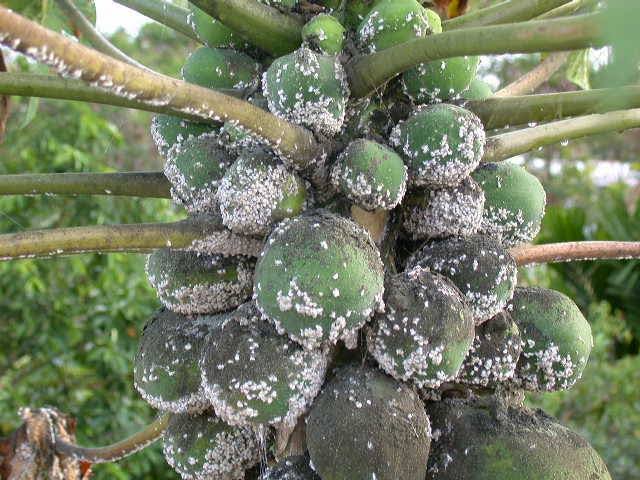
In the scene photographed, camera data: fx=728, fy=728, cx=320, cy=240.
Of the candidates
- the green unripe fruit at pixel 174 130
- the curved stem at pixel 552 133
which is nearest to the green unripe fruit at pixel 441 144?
the curved stem at pixel 552 133

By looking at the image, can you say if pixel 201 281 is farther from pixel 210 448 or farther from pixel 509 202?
pixel 509 202

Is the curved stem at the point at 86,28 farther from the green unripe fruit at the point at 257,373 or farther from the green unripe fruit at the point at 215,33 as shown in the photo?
the green unripe fruit at the point at 257,373

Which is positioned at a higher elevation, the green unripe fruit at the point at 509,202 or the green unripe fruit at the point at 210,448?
the green unripe fruit at the point at 509,202

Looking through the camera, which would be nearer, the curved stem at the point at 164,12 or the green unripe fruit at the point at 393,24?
the green unripe fruit at the point at 393,24

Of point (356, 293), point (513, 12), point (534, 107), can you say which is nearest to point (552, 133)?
point (534, 107)

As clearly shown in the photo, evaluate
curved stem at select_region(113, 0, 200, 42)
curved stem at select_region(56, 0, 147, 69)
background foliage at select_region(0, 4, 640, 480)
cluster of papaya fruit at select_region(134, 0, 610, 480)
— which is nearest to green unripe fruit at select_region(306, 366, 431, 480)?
cluster of papaya fruit at select_region(134, 0, 610, 480)

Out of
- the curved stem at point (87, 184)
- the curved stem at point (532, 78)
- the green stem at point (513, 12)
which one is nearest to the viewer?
the curved stem at point (87, 184)

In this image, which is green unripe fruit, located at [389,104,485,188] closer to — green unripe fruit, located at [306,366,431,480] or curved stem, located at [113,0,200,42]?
green unripe fruit, located at [306,366,431,480]

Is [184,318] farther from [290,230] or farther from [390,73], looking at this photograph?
[390,73]
